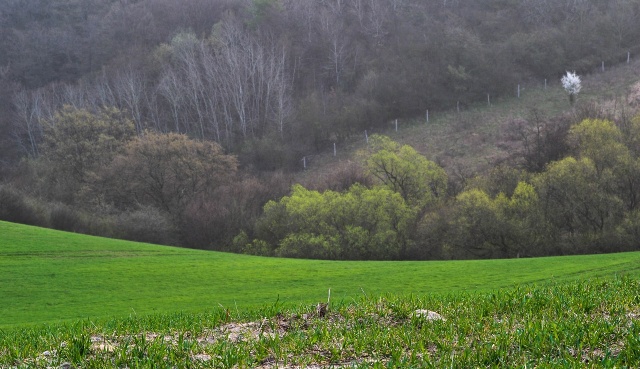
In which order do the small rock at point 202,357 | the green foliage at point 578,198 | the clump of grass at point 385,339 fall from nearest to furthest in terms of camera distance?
the clump of grass at point 385,339 < the small rock at point 202,357 < the green foliage at point 578,198

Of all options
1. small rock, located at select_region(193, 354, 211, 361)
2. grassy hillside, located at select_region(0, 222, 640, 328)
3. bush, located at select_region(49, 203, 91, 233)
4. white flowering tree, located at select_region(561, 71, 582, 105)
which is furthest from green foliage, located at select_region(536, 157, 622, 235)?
small rock, located at select_region(193, 354, 211, 361)

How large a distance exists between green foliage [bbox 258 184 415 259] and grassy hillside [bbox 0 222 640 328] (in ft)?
48.2

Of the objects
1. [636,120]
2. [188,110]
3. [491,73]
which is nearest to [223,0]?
[188,110]

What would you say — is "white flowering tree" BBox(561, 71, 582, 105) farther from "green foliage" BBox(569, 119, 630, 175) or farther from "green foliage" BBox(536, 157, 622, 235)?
"green foliage" BBox(536, 157, 622, 235)

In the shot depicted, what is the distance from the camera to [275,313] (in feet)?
31.0

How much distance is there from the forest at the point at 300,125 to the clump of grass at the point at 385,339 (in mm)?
43884

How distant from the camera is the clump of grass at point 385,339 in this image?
6422 millimetres

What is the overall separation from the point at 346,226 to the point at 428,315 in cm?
5018

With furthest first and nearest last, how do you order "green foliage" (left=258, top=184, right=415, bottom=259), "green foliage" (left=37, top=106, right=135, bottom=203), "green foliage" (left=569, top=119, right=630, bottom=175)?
"green foliage" (left=37, top=106, right=135, bottom=203)
"green foliage" (left=258, top=184, right=415, bottom=259)
"green foliage" (left=569, top=119, right=630, bottom=175)

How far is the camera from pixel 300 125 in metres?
99.5

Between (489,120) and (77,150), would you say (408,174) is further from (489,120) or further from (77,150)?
(77,150)

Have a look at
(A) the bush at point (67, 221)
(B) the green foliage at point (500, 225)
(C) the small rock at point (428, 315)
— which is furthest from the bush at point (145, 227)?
(C) the small rock at point (428, 315)

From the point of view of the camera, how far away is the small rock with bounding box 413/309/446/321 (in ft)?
27.5

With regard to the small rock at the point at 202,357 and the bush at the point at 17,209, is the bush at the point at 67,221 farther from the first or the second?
the small rock at the point at 202,357
